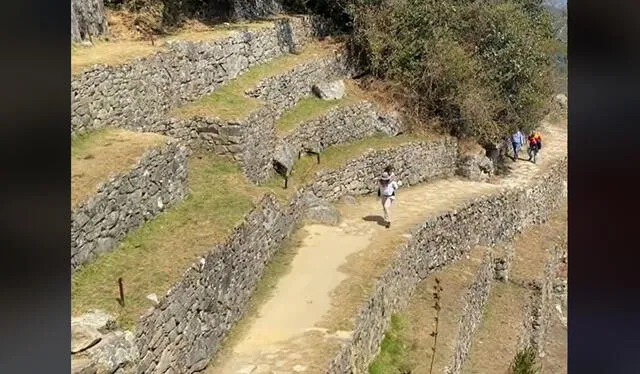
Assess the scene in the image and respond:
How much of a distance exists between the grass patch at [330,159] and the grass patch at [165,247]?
5.01ft

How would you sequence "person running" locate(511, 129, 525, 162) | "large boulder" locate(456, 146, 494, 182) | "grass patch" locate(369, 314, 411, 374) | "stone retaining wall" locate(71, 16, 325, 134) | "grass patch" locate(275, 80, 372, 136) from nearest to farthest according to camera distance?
"grass patch" locate(369, 314, 411, 374)
"stone retaining wall" locate(71, 16, 325, 134)
"grass patch" locate(275, 80, 372, 136)
"large boulder" locate(456, 146, 494, 182)
"person running" locate(511, 129, 525, 162)

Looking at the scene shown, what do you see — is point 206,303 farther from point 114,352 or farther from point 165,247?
point 114,352

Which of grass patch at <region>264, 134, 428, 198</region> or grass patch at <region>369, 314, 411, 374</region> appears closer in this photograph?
grass patch at <region>369, 314, 411, 374</region>

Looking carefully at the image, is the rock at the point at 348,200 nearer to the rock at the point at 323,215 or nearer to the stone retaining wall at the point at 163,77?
the rock at the point at 323,215

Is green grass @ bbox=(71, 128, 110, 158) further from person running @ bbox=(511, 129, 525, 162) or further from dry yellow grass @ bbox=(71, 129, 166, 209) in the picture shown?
person running @ bbox=(511, 129, 525, 162)

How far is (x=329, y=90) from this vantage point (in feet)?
51.7

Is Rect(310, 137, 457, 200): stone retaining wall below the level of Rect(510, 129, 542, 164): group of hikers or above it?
above

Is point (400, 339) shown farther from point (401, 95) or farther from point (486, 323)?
point (401, 95)

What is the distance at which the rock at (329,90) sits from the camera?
51.2 ft

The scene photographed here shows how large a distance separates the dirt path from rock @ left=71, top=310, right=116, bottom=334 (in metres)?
1.58

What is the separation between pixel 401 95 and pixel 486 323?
6126mm

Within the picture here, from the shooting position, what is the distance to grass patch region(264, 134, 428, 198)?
485 inches

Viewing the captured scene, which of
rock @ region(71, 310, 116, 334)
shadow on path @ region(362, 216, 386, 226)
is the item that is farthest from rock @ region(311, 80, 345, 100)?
rock @ region(71, 310, 116, 334)
